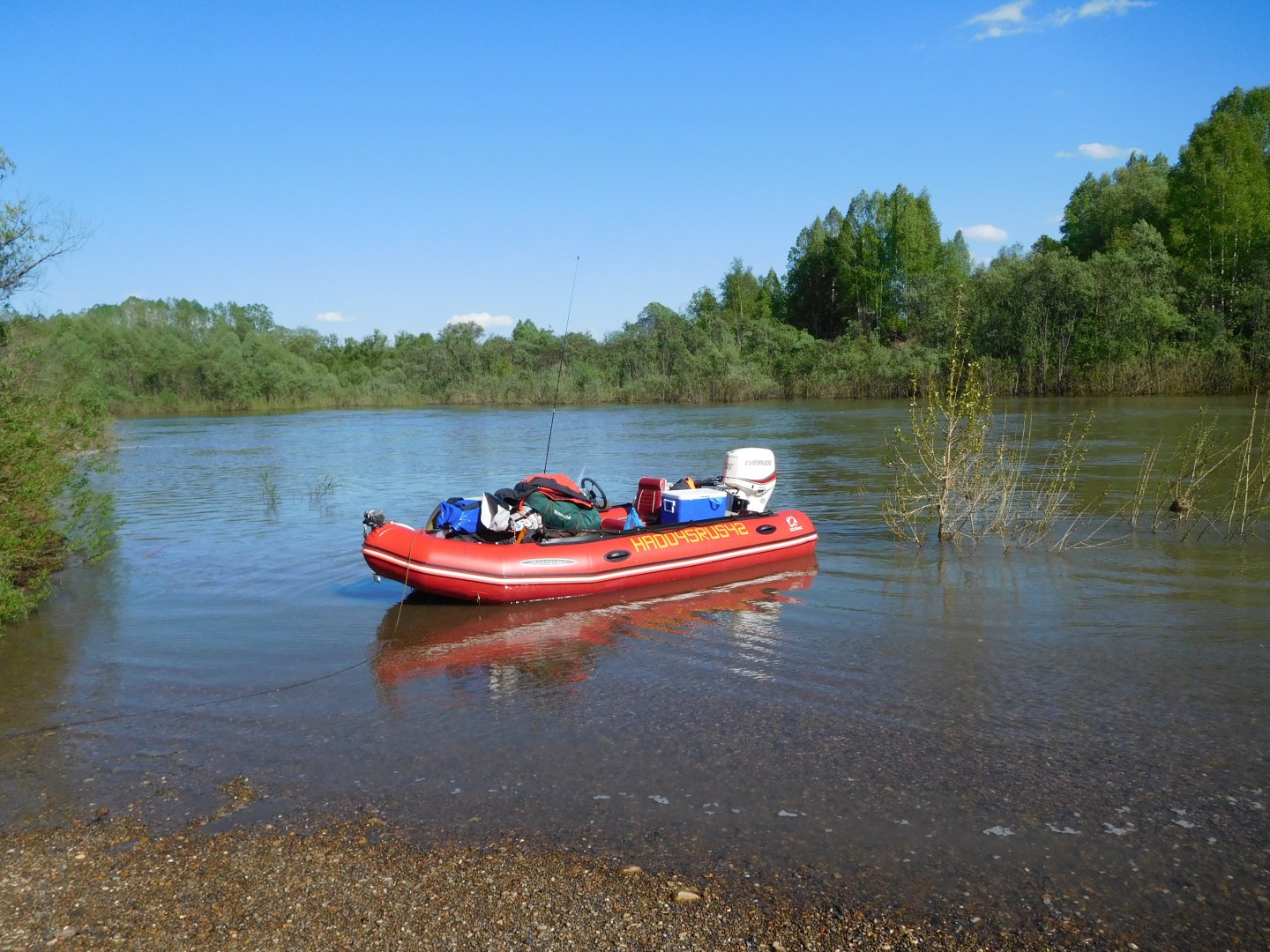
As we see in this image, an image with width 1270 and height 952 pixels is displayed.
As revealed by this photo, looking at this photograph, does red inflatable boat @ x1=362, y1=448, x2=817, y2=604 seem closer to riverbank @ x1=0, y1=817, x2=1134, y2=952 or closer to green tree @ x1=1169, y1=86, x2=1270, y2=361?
riverbank @ x1=0, y1=817, x2=1134, y2=952

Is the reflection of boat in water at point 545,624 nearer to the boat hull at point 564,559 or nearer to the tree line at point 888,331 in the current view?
the boat hull at point 564,559

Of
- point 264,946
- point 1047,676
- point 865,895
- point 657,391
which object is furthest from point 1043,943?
point 657,391

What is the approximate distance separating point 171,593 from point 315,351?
73217 millimetres

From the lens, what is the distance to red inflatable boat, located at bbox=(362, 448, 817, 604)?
28.1 ft

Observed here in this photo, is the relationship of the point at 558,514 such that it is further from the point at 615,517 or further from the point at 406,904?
the point at 406,904

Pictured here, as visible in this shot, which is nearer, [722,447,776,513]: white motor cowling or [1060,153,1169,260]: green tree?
[722,447,776,513]: white motor cowling

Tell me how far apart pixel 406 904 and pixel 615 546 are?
224 inches

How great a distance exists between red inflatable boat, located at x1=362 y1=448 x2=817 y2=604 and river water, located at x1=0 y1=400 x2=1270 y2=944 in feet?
0.87

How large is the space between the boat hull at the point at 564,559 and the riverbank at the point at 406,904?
4293 mm

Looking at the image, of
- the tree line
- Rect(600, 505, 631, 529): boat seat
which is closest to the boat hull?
Rect(600, 505, 631, 529): boat seat

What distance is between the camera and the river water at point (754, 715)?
Answer: 414 cm

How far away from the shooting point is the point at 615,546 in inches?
364

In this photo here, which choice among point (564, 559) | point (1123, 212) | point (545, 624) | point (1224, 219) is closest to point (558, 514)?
point (564, 559)

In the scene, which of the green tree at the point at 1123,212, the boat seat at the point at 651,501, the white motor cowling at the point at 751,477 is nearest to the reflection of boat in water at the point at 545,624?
the boat seat at the point at 651,501
